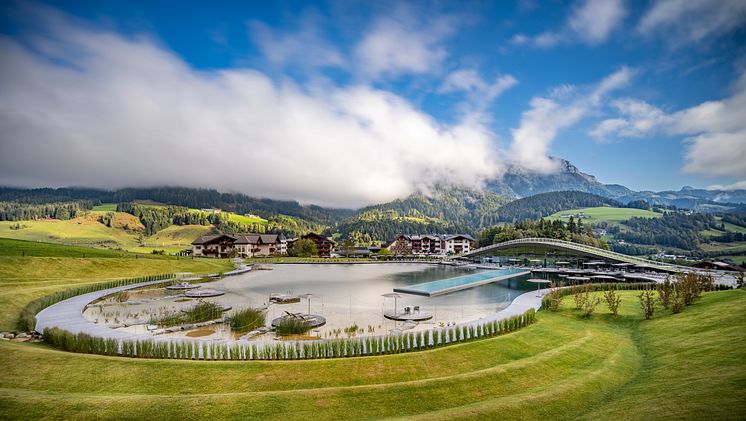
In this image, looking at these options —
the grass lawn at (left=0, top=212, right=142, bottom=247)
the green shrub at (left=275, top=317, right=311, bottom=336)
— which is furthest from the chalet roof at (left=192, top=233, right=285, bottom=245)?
the green shrub at (left=275, top=317, right=311, bottom=336)

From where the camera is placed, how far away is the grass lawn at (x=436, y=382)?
10312 mm

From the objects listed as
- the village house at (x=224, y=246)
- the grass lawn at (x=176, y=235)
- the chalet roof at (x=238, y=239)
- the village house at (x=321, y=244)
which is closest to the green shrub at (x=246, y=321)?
the village house at (x=224, y=246)

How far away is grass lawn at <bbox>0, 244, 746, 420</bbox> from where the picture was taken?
33.8 ft

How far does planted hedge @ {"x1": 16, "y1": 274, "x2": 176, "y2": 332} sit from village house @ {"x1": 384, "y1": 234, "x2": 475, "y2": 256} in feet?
308

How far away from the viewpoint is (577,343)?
18.4 metres

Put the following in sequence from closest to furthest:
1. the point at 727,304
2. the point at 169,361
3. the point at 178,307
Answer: the point at 169,361, the point at 727,304, the point at 178,307

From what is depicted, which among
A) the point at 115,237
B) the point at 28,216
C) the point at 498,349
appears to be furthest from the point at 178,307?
the point at 28,216

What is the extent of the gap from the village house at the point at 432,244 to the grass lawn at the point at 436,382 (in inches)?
4463

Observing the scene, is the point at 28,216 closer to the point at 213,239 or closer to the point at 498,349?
the point at 213,239

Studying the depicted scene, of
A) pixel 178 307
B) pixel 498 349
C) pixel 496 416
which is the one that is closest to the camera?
pixel 496 416

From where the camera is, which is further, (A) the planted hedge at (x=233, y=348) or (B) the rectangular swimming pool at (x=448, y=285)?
(B) the rectangular swimming pool at (x=448, y=285)

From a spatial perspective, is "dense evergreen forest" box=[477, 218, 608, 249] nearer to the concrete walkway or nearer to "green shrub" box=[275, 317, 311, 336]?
"green shrub" box=[275, 317, 311, 336]

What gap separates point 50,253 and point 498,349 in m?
56.8

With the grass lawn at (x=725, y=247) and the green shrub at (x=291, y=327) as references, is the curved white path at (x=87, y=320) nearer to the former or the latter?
the green shrub at (x=291, y=327)
